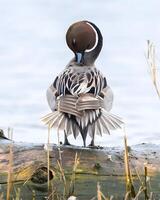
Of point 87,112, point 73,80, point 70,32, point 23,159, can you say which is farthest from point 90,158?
point 70,32

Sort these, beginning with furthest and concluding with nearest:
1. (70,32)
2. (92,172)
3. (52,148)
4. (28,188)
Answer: (70,32), (52,148), (92,172), (28,188)

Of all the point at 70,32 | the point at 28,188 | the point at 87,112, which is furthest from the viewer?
the point at 70,32

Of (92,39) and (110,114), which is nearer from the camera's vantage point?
(110,114)

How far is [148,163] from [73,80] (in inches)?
75.0

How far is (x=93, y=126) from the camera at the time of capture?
637cm

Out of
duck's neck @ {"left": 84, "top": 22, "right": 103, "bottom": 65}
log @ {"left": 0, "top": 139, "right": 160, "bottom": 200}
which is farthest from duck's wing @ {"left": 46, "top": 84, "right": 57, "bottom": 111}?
log @ {"left": 0, "top": 139, "right": 160, "bottom": 200}

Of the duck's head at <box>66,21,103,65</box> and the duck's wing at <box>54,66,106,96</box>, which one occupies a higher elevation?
the duck's head at <box>66,21,103,65</box>

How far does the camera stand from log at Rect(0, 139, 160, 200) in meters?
4.20

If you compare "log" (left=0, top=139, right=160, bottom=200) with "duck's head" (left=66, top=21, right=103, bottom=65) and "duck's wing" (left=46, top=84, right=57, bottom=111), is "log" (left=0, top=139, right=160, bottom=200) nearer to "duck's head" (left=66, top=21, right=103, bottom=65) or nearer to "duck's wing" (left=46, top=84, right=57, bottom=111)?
"duck's wing" (left=46, top=84, right=57, bottom=111)

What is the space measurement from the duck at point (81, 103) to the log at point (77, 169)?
868 millimetres

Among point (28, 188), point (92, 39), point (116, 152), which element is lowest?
point (28, 188)

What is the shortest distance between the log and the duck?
0.87m

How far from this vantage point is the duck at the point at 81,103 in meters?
6.11

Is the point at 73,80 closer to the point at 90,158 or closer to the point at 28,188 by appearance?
the point at 90,158
